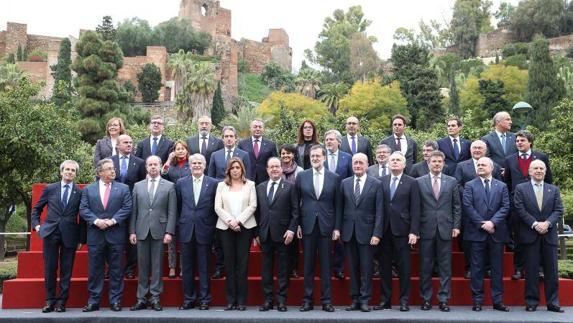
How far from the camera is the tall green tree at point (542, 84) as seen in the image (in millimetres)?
42875

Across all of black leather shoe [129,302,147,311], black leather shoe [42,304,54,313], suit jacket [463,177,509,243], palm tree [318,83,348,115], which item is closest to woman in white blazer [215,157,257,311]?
black leather shoe [129,302,147,311]

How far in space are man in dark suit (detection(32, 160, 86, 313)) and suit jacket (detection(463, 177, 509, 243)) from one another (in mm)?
4326

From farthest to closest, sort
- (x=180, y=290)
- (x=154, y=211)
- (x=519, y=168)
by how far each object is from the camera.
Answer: (x=519, y=168) → (x=180, y=290) → (x=154, y=211)

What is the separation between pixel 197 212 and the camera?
26.1 ft

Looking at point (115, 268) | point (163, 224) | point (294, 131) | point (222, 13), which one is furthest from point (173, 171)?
point (222, 13)

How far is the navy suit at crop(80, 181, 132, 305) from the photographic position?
784cm

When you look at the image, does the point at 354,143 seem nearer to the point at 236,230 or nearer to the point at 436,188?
the point at 436,188

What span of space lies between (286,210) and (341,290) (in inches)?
46.8

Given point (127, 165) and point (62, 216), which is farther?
point (127, 165)

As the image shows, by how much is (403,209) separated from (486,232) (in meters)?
0.94

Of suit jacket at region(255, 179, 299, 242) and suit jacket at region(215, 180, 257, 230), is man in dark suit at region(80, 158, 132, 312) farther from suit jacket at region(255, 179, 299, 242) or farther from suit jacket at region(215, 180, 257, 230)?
suit jacket at region(255, 179, 299, 242)

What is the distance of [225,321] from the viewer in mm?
7277

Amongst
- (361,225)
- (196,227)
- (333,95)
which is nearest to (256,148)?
(196,227)

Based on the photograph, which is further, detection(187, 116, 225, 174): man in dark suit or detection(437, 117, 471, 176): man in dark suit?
detection(187, 116, 225, 174): man in dark suit
